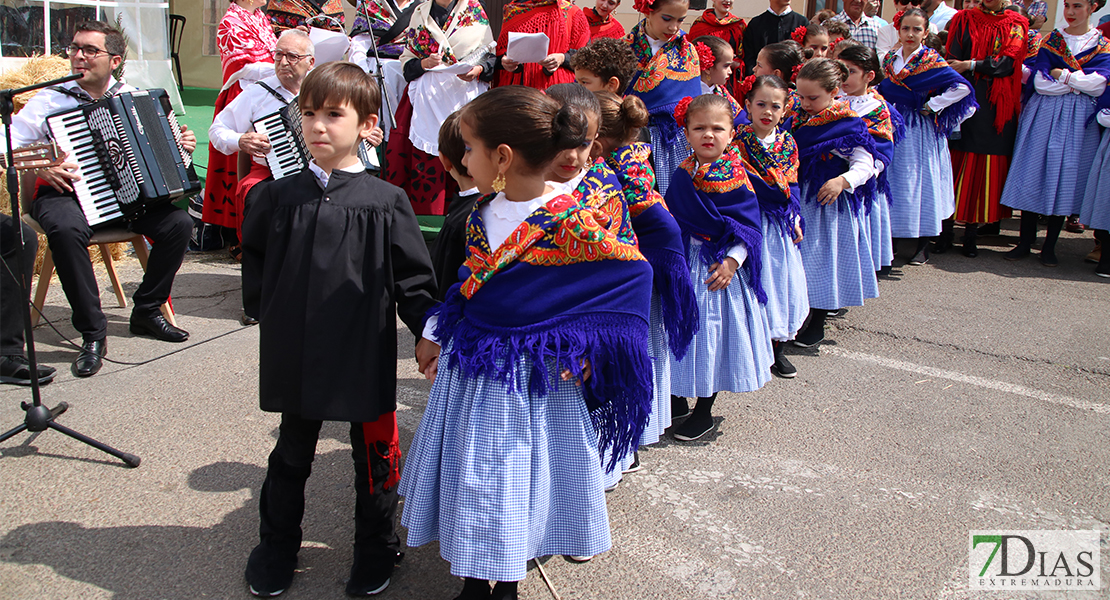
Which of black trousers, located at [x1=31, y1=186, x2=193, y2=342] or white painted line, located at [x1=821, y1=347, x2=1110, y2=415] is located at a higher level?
black trousers, located at [x1=31, y1=186, x2=193, y2=342]

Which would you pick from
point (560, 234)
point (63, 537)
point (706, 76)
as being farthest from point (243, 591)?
point (706, 76)

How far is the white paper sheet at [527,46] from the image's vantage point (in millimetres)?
5336

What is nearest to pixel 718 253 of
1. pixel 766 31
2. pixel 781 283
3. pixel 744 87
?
pixel 781 283

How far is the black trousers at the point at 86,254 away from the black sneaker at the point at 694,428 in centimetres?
301

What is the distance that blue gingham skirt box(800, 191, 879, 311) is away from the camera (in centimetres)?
450

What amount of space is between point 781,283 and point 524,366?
2.14 meters

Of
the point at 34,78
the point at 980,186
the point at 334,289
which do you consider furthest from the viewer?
the point at 980,186

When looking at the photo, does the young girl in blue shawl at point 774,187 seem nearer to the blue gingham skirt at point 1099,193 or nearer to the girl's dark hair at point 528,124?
the girl's dark hair at point 528,124

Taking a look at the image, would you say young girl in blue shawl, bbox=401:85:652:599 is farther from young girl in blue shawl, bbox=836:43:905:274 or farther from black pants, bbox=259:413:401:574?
young girl in blue shawl, bbox=836:43:905:274

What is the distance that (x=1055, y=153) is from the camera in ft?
21.4

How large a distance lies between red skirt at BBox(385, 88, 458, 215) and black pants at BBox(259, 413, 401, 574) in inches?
146

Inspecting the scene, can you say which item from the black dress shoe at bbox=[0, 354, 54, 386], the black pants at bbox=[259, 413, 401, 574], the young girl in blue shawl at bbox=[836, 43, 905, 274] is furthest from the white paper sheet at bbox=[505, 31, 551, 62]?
the black pants at bbox=[259, 413, 401, 574]

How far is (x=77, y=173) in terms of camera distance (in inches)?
167

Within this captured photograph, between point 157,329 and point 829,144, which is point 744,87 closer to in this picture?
point 829,144
